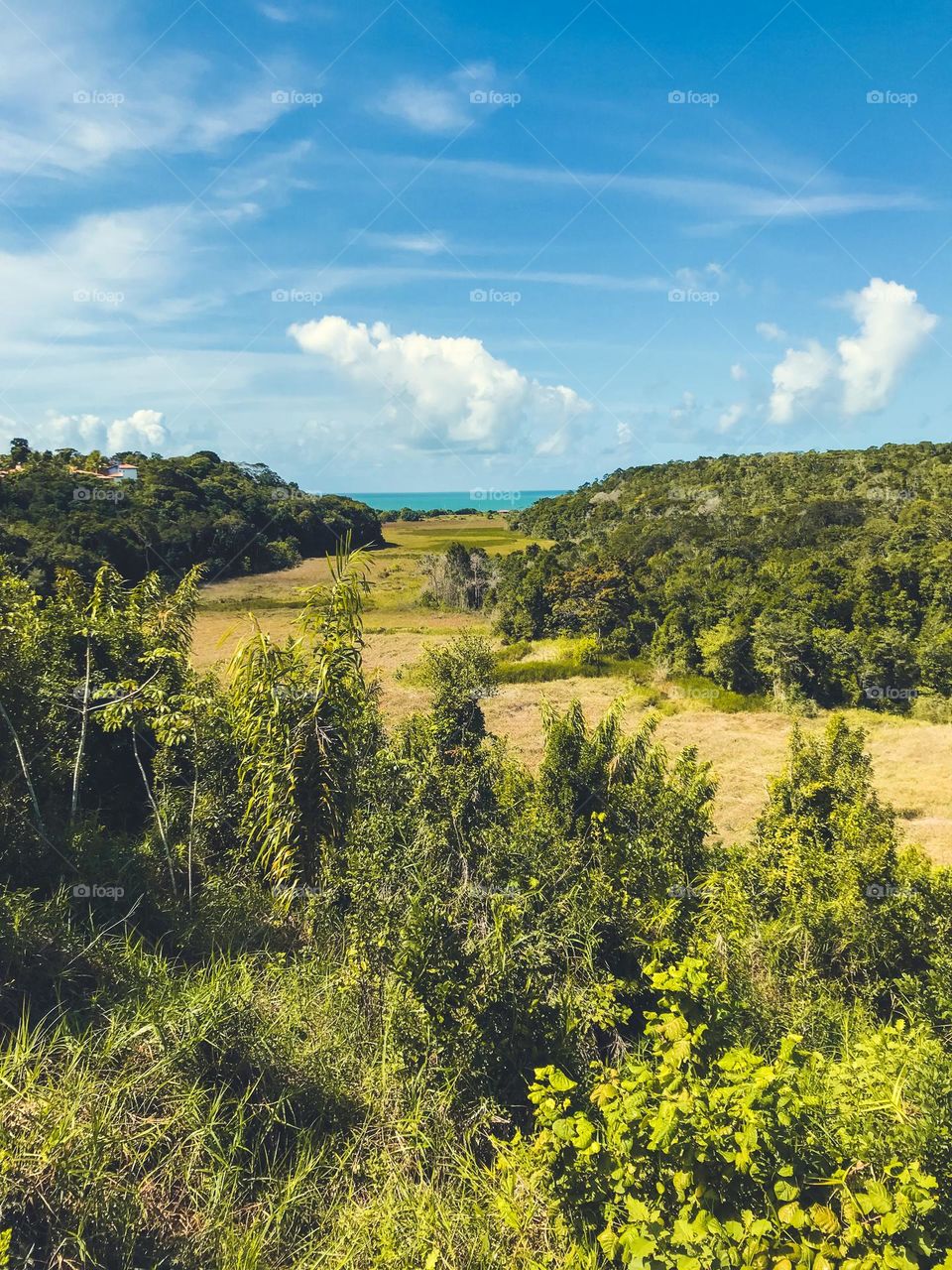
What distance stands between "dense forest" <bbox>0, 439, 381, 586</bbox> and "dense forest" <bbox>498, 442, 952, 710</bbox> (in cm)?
1482

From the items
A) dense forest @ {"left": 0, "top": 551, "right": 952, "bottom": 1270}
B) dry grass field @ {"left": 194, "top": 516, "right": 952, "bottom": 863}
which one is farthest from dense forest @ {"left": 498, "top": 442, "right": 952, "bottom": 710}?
dense forest @ {"left": 0, "top": 551, "right": 952, "bottom": 1270}

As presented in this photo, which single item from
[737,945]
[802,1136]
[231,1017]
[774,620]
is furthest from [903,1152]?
[774,620]

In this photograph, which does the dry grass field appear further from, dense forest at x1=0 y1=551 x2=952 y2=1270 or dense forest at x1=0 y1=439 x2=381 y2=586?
dense forest at x1=0 y1=439 x2=381 y2=586

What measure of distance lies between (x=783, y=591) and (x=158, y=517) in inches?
1443

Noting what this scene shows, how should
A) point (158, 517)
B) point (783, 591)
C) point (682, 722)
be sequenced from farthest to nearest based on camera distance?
point (158, 517) < point (783, 591) < point (682, 722)

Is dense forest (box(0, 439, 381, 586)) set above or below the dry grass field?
above

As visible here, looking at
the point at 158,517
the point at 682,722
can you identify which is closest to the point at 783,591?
the point at 682,722

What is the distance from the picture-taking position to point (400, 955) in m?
3.95

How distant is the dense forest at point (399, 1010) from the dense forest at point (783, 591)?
2282 centimetres

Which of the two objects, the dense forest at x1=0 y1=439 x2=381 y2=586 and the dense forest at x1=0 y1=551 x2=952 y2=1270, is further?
the dense forest at x1=0 y1=439 x2=381 y2=586

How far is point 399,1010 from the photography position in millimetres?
4031

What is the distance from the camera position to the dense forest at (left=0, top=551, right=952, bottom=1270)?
9.17 ft

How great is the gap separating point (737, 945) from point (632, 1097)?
5.03 metres

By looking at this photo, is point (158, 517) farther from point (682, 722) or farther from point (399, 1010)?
point (399, 1010)
